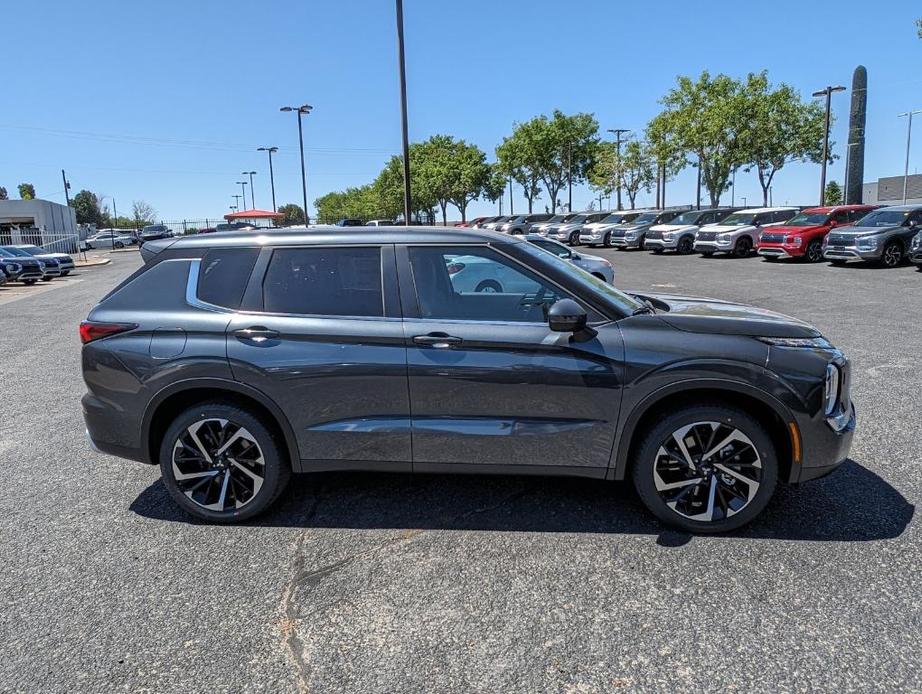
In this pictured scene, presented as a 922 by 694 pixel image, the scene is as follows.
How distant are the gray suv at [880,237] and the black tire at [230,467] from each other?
784 inches

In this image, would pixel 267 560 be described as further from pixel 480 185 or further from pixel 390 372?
pixel 480 185

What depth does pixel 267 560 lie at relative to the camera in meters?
3.42

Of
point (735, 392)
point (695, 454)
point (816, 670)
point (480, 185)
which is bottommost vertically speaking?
point (816, 670)

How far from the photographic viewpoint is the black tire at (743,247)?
24.6m

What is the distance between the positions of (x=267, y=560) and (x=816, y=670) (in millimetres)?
2489

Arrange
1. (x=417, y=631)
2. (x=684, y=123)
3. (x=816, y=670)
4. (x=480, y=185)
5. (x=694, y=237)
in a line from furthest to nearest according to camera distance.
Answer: (x=480, y=185) < (x=684, y=123) < (x=694, y=237) < (x=417, y=631) < (x=816, y=670)

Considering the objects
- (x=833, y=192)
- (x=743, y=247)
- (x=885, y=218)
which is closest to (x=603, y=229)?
(x=743, y=247)

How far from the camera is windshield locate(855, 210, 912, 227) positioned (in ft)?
64.3

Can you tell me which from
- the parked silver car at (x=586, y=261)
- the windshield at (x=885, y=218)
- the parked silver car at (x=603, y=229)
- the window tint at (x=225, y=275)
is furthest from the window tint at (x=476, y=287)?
the parked silver car at (x=603, y=229)

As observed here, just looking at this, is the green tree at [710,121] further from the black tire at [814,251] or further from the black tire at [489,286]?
the black tire at [489,286]

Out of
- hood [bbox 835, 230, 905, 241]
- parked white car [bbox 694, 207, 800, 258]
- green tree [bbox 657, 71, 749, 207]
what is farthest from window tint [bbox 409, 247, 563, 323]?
green tree [bbox 657, 71, 749, 207]

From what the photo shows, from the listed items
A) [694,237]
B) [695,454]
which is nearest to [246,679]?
[695,454]

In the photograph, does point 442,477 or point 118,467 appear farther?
point 118,467

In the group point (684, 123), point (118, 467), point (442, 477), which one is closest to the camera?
point (442, 477)
